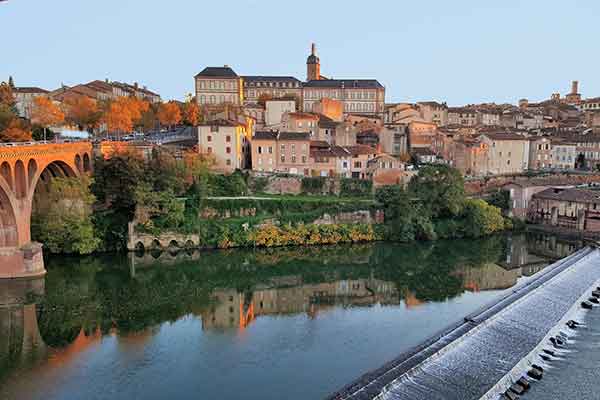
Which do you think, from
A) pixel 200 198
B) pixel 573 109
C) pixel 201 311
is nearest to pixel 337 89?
pixel 200 198

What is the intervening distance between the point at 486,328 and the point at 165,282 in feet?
47.0

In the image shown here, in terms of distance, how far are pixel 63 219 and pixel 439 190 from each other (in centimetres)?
2252

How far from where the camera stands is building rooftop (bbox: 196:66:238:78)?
195 feet

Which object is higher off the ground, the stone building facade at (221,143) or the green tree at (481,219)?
the stone building facade at (221,143)

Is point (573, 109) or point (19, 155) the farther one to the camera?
point (573, 109)

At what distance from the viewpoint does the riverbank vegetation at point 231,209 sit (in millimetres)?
27547

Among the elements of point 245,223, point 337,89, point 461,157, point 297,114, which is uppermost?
point 337,89

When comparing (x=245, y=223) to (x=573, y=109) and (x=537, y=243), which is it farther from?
(x=573, y=109)

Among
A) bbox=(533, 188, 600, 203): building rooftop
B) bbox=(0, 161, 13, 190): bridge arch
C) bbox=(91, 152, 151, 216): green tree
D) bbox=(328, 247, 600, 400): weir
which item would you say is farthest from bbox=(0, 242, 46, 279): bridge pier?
bbox=(533, 188, 600, 203): building rooftop

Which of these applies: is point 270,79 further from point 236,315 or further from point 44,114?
point 236,315

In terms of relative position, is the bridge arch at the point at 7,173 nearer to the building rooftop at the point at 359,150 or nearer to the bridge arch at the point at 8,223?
the bridge arch at the point at 8,223

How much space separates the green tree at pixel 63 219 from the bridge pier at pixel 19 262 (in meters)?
3.08

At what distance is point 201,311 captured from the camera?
20.0m

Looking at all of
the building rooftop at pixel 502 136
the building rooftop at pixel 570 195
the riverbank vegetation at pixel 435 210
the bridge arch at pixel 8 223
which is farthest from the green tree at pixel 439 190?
the bridge arch at pixel 8 223
